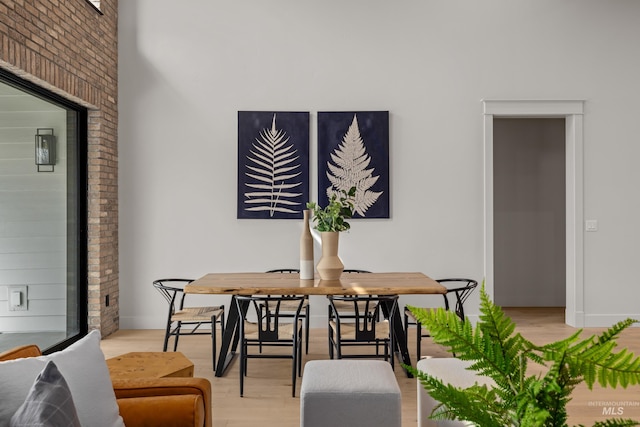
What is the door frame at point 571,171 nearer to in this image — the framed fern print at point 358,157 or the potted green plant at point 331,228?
the framed fern print at point 358,157

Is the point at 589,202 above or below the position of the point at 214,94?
below

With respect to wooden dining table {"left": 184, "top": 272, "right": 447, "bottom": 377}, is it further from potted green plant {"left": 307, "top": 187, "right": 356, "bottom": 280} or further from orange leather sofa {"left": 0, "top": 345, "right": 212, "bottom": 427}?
orange leather sofa {"left": 0, "top": 345, "right": 212, "bottom": 427}

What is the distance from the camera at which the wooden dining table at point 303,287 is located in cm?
378

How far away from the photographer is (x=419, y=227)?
228 inches

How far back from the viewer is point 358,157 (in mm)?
5750

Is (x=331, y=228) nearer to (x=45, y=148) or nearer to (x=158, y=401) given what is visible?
(x=158, y=401)

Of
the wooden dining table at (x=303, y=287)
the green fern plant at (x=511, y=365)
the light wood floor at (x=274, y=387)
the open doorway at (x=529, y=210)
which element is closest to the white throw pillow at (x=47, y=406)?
the green fern plant at (x=511, y=365)

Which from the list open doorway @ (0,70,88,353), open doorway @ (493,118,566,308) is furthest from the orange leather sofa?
open doorway @ (493,118,566,308)

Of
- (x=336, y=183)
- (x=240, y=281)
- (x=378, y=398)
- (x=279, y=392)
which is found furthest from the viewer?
(x=336, y=183)

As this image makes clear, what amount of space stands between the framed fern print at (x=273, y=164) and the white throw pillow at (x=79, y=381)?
150 inches

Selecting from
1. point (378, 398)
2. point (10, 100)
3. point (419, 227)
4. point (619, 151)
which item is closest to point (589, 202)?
point (619, 151)

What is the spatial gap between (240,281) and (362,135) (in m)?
2.31

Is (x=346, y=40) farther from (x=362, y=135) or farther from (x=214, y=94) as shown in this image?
(x=214, y=94)

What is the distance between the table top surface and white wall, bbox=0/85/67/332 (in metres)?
1.30
